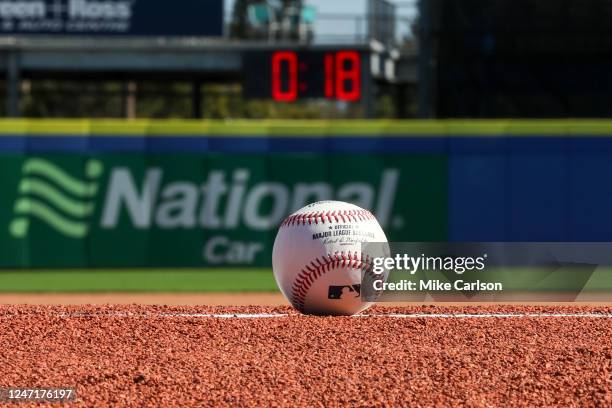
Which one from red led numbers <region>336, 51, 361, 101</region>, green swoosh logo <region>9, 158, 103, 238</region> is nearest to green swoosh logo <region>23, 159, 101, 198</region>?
green swoosh logo <region>9, 158, 103, 238</region>

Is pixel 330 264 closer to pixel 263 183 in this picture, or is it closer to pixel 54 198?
pixel 263 183

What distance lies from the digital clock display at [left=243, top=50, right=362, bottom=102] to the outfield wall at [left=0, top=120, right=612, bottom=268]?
308 centimetres

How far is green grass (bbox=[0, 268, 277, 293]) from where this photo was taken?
1240 centimetres

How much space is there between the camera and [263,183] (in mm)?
13312

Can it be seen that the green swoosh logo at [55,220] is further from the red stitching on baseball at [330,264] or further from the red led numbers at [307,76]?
the red stitching on baseball at [330,264]

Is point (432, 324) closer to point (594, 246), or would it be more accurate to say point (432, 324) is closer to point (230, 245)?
point (594, 246)

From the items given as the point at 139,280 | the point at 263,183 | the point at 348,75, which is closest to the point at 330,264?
the point at 263,183

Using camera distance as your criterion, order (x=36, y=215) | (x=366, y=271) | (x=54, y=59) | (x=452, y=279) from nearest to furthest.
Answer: (x=366, y=271)
(x=452, y=279)
(x=36, y=215)
(x=54, y=59)

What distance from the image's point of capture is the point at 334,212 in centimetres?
724

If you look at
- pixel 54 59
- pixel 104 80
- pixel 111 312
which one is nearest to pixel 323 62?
pixel 54 59

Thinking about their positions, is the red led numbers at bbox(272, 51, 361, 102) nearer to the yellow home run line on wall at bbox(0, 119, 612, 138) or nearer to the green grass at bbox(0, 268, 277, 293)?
the yellow home run line on wall at bbox(0, 119, 612, 138)

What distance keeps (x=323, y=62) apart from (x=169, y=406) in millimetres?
12038

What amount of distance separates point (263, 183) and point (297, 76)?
3.66 meters

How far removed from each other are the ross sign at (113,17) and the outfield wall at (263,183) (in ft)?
21.3
